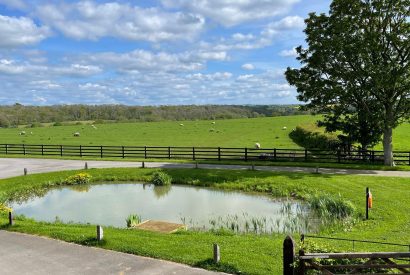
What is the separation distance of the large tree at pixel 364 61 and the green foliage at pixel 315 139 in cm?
719

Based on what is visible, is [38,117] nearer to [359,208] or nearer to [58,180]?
[58,180]

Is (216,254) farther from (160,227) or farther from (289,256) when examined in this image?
(160,227)

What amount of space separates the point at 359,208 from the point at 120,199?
44.1ft

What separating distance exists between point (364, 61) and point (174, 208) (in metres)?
17.6

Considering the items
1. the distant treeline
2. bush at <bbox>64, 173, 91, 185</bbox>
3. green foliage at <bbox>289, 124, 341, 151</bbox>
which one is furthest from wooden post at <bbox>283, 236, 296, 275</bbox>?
the distant treeline

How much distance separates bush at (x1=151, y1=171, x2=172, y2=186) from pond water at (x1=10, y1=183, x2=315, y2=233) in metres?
0.75

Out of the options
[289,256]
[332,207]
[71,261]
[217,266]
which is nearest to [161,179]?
[332,207]

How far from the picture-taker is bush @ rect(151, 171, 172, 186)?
28.1m

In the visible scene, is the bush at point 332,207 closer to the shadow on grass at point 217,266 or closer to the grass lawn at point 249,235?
the grass lawn at point 249,235

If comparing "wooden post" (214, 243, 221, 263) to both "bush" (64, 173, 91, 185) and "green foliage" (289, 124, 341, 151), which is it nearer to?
"bush" (64, 173, 91, 185)

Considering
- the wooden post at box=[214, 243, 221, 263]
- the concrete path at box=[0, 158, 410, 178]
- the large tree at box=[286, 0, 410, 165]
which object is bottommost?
the wooden post at box=[214, 243, 221, 263]

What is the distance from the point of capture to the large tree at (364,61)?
27.9 meters

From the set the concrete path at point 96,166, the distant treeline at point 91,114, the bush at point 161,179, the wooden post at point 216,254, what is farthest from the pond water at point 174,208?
the distant treeline at point 91,114

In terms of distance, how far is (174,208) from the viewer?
21.4m
